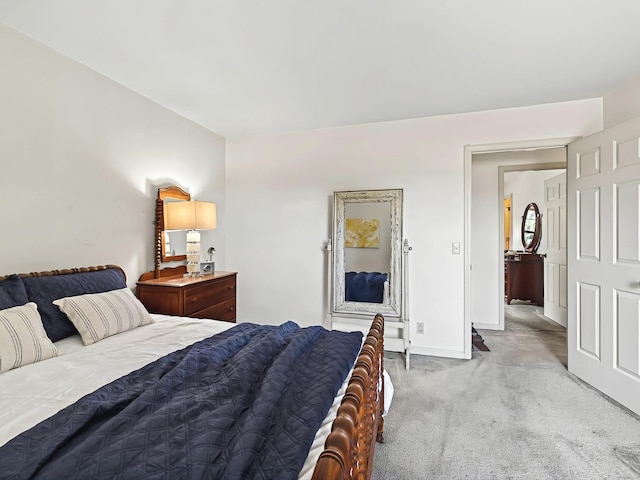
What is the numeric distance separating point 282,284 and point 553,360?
292cm

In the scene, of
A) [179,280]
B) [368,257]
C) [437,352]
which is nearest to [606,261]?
[437,352]

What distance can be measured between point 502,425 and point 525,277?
452 centimetres

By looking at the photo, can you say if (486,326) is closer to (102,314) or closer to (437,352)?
(437,352)

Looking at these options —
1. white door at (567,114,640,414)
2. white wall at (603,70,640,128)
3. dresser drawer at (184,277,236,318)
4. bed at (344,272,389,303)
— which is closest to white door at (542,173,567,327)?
white door at (567,114,640,414)

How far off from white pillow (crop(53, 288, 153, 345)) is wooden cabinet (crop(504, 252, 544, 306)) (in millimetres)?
5903

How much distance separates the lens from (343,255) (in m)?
3.61

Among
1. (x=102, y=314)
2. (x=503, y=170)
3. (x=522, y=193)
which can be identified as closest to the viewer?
(x=102, y=314)

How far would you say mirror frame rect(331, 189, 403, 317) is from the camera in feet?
11.2

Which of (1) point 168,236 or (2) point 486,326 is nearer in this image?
(1) point 168,236

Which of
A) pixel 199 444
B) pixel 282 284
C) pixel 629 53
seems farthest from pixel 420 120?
pixel 199 444

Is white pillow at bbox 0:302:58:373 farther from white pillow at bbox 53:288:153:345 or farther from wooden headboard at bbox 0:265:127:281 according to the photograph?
wooden headboard at bbox 0:265:127:281

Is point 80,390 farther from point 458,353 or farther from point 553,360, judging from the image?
point 553,360

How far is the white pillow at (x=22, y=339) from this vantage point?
1.51 m

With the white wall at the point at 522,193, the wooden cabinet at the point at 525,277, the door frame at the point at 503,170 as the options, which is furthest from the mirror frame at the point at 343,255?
the white wall at the point at 522,193
